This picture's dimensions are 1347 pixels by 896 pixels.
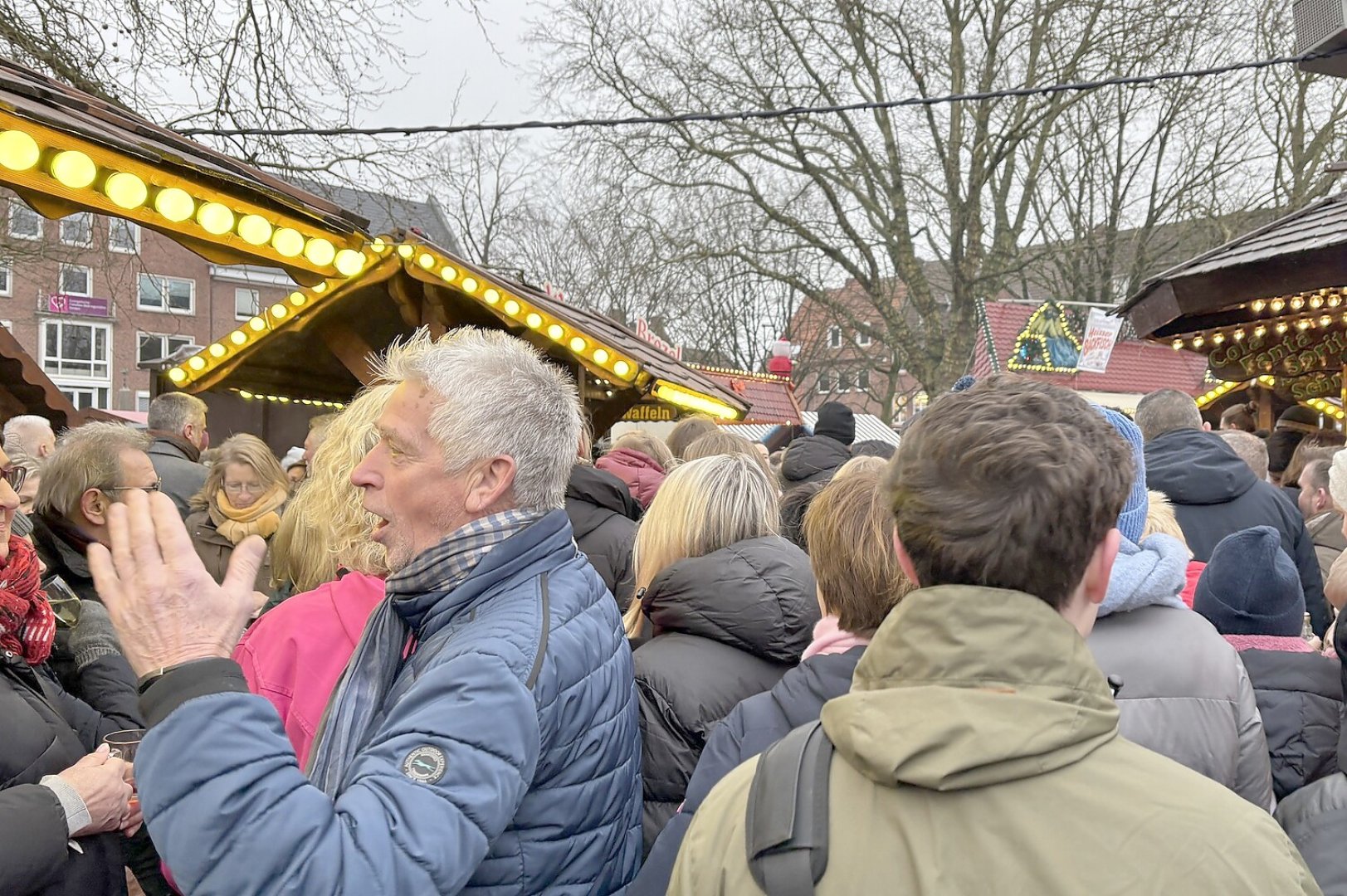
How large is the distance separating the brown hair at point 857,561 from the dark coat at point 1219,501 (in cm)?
263

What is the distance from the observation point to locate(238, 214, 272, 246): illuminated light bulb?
4109 mm

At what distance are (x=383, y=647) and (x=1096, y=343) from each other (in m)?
19.2

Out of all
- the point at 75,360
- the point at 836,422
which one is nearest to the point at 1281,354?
the point at 836,422

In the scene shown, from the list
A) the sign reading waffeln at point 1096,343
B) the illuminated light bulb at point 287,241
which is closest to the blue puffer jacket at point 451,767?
the illuminated light bulb at point 287,241

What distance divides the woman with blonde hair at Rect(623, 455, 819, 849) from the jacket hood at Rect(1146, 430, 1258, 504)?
225 centimetres

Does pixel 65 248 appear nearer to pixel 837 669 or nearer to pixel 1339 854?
pixel 837 669

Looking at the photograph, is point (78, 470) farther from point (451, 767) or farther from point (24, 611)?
point (451, 767)

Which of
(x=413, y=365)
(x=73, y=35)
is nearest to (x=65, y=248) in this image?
(x=73, y=35)

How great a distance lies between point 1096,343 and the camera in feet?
62.5

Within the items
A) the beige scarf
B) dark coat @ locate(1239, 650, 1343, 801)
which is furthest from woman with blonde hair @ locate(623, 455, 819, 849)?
the beige scarf

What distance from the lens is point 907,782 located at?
1013 millimetres

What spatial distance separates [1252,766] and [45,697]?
249 centimetres

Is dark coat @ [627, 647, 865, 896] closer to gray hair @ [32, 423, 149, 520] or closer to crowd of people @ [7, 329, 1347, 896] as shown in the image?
crowd of people @ [7, 329, 1347, 896]

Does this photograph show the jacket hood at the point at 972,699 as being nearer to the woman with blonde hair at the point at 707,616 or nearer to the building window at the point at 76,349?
the woman with blonde hair at the point at 707,616
